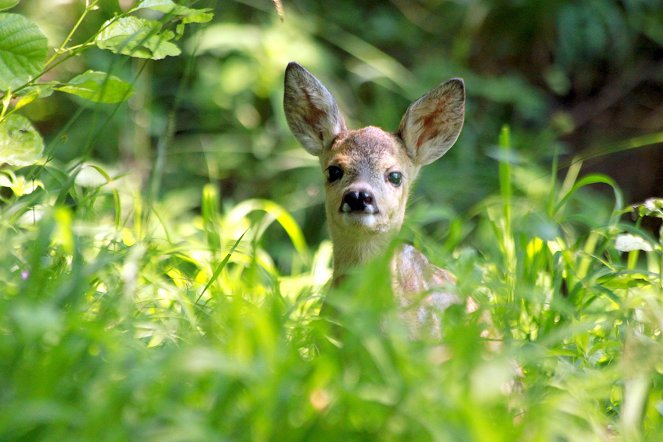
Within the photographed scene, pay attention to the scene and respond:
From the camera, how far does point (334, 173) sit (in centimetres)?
423

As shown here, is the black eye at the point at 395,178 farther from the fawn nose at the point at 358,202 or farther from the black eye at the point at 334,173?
the fawn nose at the point at 358,202

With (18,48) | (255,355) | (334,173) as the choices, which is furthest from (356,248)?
(255,355)

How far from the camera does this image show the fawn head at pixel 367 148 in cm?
397

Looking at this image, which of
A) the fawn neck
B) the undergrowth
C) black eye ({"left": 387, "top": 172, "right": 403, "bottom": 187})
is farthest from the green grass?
black eye ({"left": 387, "top": 172, "right": 403, "bottom": 187})

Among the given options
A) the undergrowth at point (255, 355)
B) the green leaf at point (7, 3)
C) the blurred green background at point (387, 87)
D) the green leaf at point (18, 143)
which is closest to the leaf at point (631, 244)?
the undergrowth at point (255, 355)

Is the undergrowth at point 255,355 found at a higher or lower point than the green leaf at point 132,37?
lower

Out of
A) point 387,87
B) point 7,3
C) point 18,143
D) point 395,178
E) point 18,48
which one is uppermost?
point 7,3

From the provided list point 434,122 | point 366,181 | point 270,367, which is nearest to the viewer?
point 270,367

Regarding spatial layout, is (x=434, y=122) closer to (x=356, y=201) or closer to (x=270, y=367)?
(x=356, y=201)

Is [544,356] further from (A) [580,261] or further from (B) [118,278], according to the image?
(A) [580,261]

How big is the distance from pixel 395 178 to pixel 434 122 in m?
0.44

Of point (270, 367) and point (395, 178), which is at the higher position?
point (270, 367)

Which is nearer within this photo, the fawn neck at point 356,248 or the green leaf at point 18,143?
the green leaf at point 18,143

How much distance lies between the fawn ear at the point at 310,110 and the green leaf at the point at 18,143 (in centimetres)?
143
